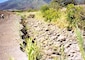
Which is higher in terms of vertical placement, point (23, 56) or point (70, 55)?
point (23, 56)

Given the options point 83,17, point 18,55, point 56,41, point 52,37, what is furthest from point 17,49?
point 83,17

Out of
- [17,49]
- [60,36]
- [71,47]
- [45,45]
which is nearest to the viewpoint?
[17,49]

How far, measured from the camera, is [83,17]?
1609cm

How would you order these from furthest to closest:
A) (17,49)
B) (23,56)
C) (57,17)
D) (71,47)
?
(57,17), (71,47), (17,49), (23,56)

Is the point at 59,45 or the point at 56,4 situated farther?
the point at 56,4

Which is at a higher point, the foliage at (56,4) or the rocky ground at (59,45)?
the rocky ground at (59,45)

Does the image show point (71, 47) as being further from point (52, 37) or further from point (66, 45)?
point (52, 37)

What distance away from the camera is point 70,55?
32.4 feet

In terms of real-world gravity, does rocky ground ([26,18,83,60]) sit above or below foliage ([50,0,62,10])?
above

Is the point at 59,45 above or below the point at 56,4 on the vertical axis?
above

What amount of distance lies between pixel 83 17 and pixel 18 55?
8798 millimetres

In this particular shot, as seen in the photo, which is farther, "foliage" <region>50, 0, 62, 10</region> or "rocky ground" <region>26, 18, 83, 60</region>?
"foliage" <region>50, 0, 62, 10</region>

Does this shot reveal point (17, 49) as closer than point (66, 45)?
Yes

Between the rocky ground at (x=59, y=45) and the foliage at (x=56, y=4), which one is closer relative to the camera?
the rocky ground at (x=59, y=45)
